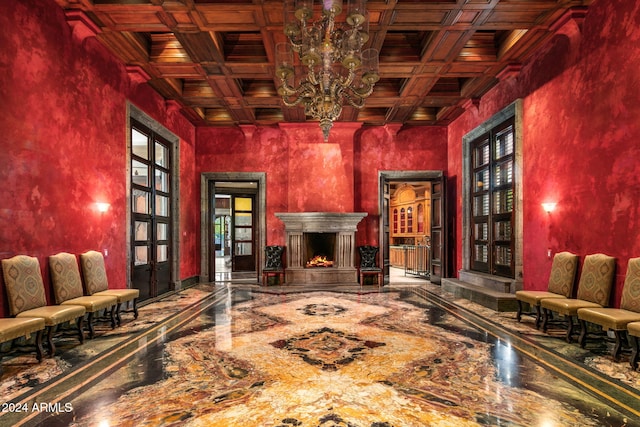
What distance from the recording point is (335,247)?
916cm

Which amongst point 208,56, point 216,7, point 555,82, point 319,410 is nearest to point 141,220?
point 208,56

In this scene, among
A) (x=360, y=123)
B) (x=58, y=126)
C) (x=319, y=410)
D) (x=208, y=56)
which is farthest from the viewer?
(x=360, y=123)

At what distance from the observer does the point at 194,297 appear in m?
7.40

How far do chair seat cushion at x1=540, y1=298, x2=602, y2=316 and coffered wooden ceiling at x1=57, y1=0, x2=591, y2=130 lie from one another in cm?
378

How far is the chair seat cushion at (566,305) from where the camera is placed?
414cm

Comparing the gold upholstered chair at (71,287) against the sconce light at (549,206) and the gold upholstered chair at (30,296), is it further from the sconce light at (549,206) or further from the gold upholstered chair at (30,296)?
the sconce light at (549,206)

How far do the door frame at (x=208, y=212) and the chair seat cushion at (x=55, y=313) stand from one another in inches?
221

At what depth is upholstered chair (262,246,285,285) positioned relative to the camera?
9070mm

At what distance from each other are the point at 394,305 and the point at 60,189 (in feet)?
18.5

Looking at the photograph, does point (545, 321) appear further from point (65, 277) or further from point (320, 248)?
point (65, 277)

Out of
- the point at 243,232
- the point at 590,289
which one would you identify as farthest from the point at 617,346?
the point at 243,232

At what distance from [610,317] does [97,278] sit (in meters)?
6.40

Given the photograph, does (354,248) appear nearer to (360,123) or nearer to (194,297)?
(360,123)

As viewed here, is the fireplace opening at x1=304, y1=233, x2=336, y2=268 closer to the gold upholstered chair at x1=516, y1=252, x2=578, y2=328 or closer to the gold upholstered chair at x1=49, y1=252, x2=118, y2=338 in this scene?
the gold upholstered chair at x1=516, y1=252, x2=578, y2=328
